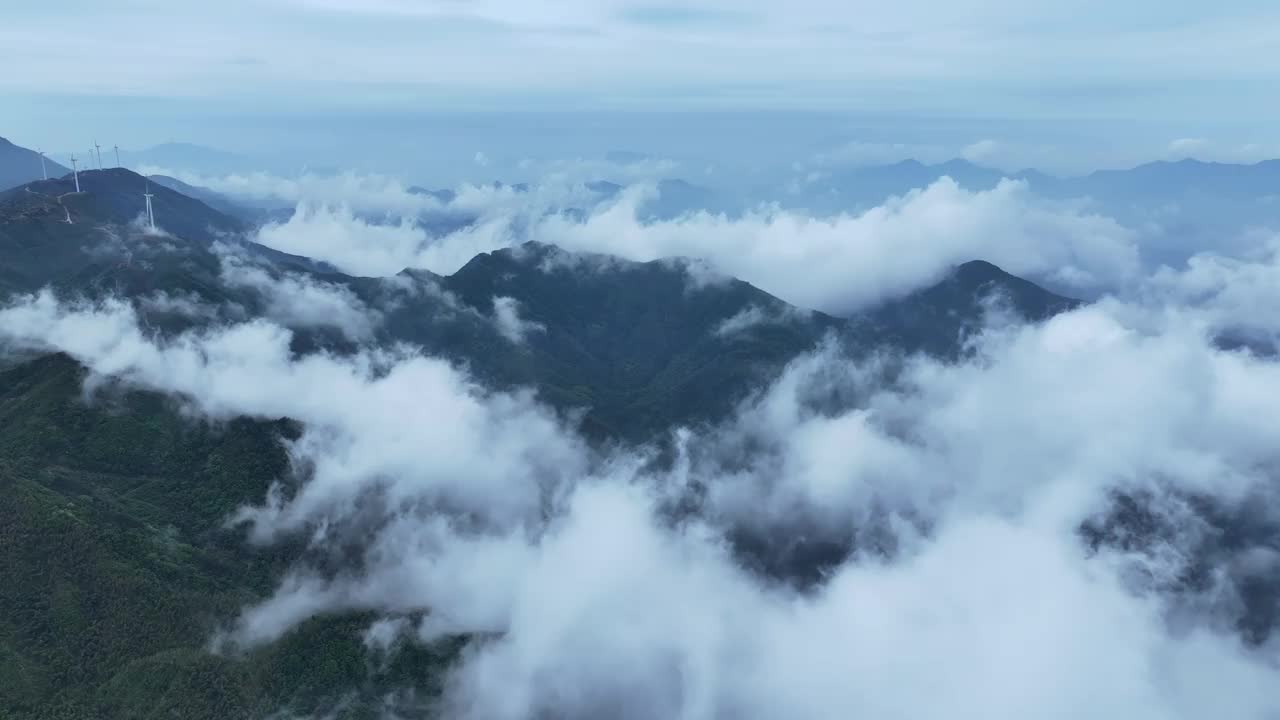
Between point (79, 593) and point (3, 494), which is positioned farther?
point (3, 494)

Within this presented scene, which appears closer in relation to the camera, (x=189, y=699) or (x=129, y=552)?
(x=189, y=699)

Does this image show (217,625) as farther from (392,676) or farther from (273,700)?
(392,676)

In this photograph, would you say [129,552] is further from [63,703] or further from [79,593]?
[63,703]

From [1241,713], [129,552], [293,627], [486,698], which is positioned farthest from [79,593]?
[1241,713]

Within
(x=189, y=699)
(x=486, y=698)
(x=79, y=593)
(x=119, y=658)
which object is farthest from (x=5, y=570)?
(x=486, y=698)

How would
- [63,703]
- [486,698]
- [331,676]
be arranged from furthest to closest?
[486,698], [331,676], [63,703]

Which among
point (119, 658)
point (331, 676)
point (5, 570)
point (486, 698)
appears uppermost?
point (5, 570)

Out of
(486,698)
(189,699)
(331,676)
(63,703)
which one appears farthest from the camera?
(486,698)

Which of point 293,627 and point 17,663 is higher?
point 17,663

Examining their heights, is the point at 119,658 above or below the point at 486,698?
above
